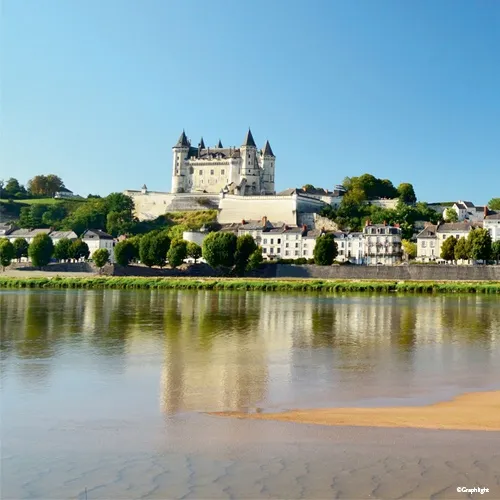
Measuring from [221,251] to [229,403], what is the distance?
37144 mm

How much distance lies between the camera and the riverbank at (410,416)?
826 centimetres

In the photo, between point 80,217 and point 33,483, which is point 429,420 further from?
point 80,217

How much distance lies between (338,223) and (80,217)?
25.3 m

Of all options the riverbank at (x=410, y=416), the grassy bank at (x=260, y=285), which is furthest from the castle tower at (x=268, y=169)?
the riverbank at (x=410, y=416)

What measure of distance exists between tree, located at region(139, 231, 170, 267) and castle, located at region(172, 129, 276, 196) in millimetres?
23389

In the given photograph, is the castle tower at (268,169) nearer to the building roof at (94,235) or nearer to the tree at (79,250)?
the building roof at (94,235)

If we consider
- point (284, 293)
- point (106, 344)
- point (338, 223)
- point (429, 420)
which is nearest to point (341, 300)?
point (284, 293)

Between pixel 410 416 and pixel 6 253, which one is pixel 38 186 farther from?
pixel 410 416

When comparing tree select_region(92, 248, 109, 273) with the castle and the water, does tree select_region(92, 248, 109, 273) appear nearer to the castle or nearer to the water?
the castle

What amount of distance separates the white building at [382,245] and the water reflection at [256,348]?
25.9 metres

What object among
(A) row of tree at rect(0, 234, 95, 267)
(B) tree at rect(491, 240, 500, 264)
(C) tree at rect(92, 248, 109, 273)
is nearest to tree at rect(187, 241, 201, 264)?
(A) row of tree at rect(0, 234, 95, 267)

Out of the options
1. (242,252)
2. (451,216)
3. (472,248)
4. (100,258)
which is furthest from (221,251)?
(451,216)

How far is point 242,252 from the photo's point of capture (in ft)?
153

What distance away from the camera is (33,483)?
6297mm
